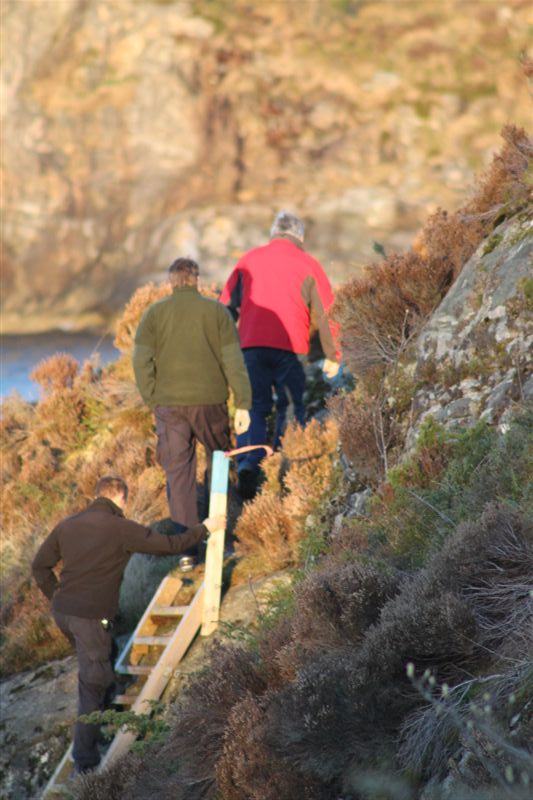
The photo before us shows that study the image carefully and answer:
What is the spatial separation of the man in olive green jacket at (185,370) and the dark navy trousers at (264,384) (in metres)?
1.02

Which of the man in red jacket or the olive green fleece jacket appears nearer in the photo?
the olive green fleece jacket

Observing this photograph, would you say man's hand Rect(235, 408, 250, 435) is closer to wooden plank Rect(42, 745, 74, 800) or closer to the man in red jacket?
the man in red jacket

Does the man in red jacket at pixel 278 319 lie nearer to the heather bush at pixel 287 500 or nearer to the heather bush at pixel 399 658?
the heather bush at pixel 287 500

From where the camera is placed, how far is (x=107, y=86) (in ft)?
197

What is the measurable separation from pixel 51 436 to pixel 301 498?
16.8ft

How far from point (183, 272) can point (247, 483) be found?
203 centimetres

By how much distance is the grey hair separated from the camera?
27.7 feet

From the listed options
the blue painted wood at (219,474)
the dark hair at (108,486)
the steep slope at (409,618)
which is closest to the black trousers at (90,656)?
the dark hair at (108,486)

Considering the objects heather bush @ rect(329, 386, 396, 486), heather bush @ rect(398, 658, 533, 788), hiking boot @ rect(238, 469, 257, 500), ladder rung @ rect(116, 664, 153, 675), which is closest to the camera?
heather bush @ rect(398, 658, 533, 788)

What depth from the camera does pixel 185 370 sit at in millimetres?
7281

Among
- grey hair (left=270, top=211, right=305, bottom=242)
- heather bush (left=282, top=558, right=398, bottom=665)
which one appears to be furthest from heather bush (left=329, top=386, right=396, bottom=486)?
heather bush (left=282, top=558, right=398, bottom=665)

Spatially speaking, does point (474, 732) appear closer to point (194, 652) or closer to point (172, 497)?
point (194, 652)

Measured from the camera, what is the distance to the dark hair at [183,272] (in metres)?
7.25

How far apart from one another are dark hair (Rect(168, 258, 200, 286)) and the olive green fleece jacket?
5cm
